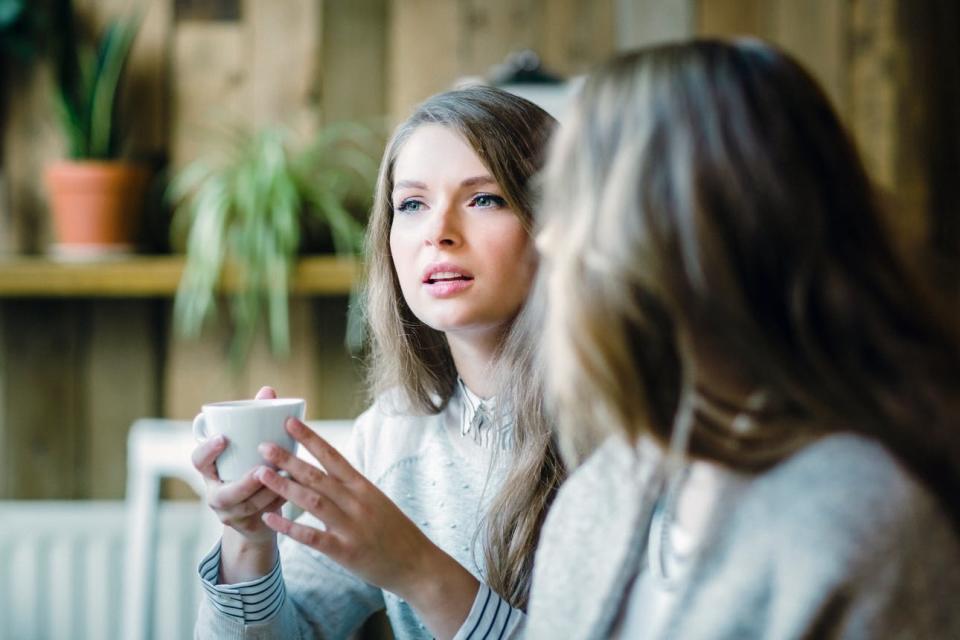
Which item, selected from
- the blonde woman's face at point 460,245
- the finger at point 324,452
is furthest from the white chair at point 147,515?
the finger at point 324,452

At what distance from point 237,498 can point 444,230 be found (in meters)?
0.34

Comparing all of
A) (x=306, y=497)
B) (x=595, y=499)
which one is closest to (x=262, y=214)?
(x=306, y=497)

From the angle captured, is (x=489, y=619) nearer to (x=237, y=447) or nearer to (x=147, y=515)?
(x=237, y=447)

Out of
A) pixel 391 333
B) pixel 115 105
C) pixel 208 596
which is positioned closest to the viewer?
pixel 208 596

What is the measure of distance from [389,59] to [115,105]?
0.68 m

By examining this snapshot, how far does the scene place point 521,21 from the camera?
Answer: 2.28m

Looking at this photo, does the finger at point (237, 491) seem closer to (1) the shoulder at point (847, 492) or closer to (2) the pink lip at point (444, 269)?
(2) the pink lip at point (444, 269)

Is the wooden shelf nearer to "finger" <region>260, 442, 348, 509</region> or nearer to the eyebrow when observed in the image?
the eyebrow

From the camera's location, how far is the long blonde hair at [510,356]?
3.14 ft

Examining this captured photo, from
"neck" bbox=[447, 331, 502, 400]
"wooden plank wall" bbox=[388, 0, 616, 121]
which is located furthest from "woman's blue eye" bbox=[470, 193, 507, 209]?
"wooden plank wall" bbox=[388, 0, 616, 121]

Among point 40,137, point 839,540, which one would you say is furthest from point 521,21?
point 839,540

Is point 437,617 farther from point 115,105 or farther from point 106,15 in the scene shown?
point 106,15

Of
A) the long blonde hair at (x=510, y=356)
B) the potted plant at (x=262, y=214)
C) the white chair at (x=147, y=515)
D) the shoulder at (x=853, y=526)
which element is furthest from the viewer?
the potted plant at (x=262, y=214)

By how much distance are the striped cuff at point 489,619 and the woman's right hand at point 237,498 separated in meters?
0.21
